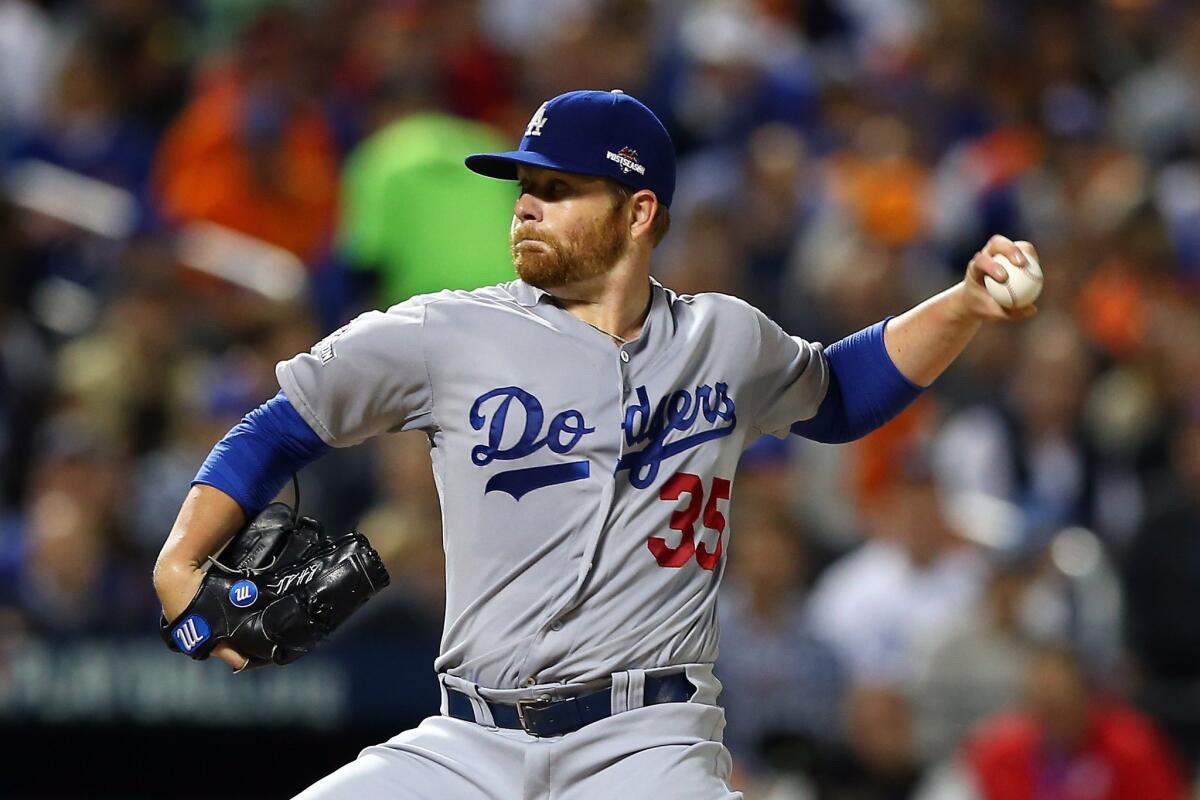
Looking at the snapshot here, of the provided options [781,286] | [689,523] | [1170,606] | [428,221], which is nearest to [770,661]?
[1170,606]

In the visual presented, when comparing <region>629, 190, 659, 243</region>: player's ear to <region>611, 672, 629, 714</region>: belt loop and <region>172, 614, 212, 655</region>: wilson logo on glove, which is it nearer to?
<region>611, 672, 629, 714</region>: belt loop

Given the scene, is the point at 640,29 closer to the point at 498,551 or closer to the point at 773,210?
the point at 773,210

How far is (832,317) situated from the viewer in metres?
8.83

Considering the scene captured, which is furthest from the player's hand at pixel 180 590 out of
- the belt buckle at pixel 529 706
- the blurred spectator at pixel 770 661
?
the blurred spectator at pixel 770 661

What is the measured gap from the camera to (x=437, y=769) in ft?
13.0

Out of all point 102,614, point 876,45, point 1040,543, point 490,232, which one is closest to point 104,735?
point 102,614

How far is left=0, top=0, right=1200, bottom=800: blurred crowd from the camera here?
7363 millimetres

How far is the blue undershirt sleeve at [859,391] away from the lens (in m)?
4.43

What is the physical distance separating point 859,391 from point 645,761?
1.01 metres

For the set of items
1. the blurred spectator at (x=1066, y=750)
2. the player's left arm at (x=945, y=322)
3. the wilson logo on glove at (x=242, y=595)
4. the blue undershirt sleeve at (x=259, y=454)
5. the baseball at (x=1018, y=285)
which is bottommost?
the blurred spectator at (x=1066, y=750)

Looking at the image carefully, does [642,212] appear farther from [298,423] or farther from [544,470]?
[298,423]

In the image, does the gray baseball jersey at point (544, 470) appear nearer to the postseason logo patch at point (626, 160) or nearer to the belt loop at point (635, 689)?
the belt loop at point (635, 689)

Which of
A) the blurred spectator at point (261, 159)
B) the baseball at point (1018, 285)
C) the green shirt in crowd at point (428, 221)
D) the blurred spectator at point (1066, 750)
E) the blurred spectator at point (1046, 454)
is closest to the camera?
the baseball at point (1018, 285)

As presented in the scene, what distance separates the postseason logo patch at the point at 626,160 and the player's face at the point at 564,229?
0.05 metres
